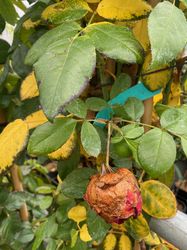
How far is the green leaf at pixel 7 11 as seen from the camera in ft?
2.00

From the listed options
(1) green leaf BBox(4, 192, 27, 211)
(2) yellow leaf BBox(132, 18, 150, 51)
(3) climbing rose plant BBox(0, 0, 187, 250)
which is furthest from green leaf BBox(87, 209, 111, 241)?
(1) green leaf BBox(4, 192, 27, 211)

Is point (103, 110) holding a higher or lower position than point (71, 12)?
lower

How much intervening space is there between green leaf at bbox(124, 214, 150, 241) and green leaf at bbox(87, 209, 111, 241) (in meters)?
0.03

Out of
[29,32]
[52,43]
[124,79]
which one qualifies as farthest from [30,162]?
[52,43]

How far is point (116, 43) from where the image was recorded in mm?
362

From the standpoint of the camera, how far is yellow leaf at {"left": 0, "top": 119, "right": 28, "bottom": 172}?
1.63ft

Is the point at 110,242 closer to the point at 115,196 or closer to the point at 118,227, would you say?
the point at 118,227

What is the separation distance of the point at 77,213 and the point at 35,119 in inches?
5.7

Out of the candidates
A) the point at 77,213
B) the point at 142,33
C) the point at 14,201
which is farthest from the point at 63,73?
the point at 14,201

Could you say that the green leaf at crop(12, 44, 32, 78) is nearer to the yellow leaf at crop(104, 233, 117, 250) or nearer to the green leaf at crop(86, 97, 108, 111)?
the green leaf at crop(86, 97, 108, 111)

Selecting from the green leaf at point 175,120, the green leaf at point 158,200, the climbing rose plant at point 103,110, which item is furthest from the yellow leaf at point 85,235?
the green leaf at point 175,120

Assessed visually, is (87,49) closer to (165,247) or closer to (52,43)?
(52,43)

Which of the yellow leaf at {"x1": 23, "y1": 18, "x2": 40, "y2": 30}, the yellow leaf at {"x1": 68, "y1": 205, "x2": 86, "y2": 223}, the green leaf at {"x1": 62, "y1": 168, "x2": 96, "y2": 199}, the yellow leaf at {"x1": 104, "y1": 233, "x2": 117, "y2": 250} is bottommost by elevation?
the yellow leaf at {"x1": 104, "y1": 233, "x2": 117, "y2": 250}

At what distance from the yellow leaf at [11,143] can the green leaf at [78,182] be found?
0.08 m
